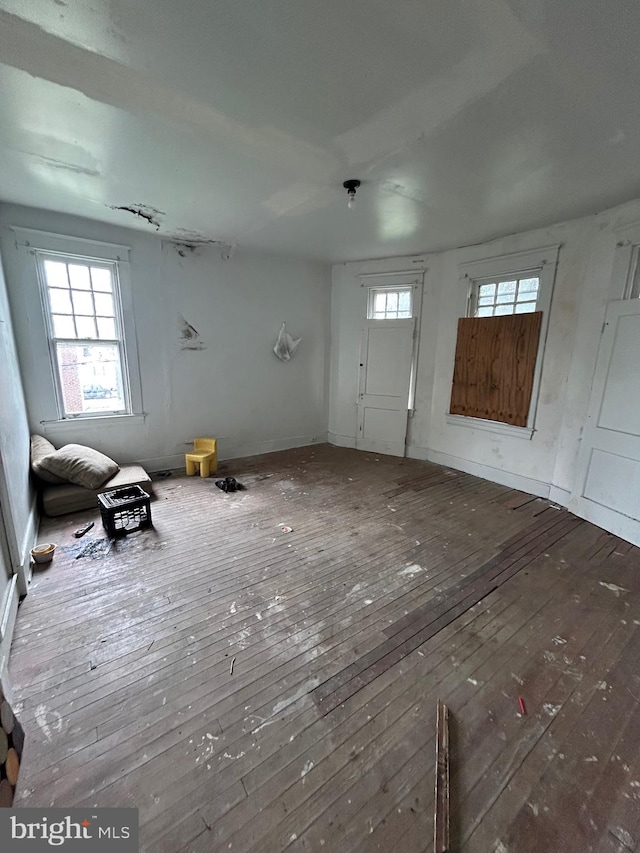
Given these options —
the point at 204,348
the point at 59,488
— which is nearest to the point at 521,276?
the point at 204,348

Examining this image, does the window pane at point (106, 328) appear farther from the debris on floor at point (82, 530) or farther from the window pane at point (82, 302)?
the debris on floor at point (82, 530)

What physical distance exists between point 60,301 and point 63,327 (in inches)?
10.3

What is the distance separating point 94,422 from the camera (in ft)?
12.7

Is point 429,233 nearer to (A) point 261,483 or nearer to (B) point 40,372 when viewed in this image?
(A) point 261,483

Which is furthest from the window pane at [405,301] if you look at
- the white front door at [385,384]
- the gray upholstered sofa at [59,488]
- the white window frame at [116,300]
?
the gray upholstered sofa at [59,488]

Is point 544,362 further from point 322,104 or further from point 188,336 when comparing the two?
point 188,336

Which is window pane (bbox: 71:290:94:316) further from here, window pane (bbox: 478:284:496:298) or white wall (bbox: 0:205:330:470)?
window pane (bbox: 478:284:496:298)

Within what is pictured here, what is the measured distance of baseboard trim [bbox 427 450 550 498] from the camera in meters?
3.83

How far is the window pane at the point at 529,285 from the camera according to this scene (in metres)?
3.66

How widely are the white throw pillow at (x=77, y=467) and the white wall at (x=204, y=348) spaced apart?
0.53 metres

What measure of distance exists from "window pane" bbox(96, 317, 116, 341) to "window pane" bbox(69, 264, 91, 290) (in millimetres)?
344

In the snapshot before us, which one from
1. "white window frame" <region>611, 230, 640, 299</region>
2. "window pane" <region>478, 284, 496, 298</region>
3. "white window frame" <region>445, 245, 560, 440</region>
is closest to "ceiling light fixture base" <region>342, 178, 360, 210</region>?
"white window frame" <region>445, 245, 560, 440</region>

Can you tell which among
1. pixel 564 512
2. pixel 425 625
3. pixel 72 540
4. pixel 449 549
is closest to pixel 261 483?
pixel 72 540

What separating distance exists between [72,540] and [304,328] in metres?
3.89
